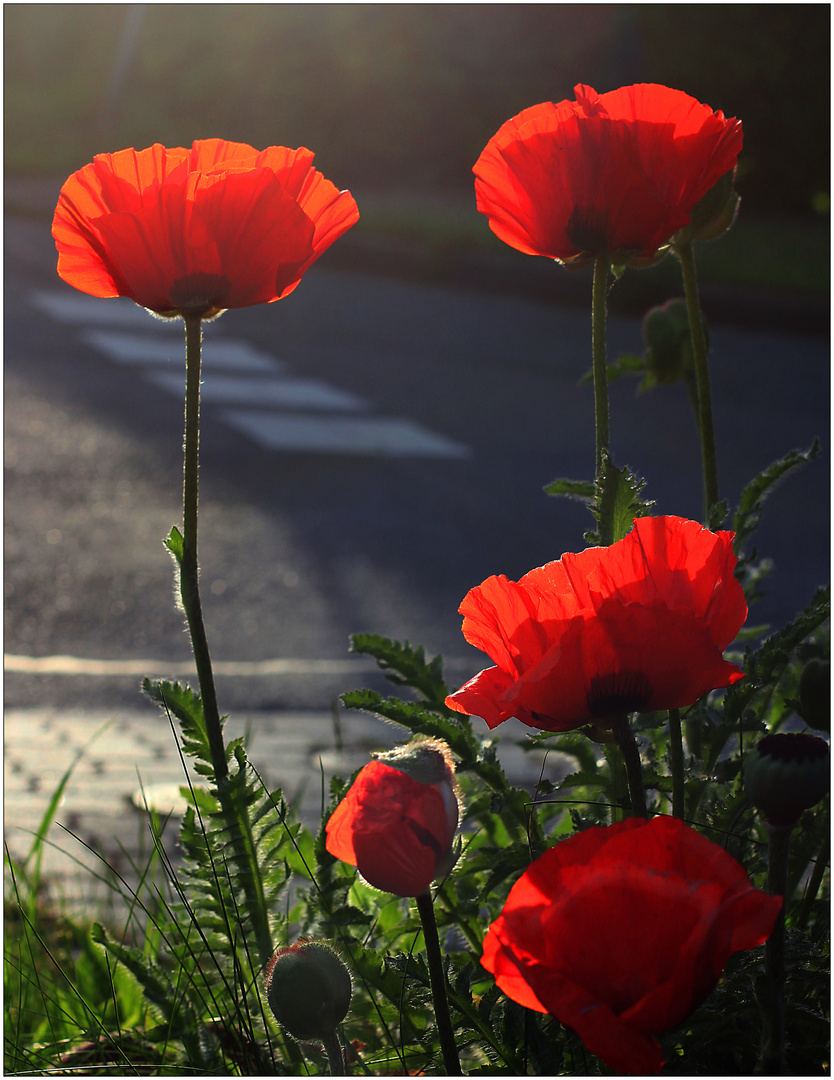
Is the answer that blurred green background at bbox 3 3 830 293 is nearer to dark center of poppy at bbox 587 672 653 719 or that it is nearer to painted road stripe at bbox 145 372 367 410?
painted road stripe at bbox 145 372 367 410

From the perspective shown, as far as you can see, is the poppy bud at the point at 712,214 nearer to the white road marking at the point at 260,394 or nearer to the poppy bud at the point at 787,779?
the poppy bud at the point at 787,779

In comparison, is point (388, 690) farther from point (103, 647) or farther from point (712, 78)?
point (712, 78)

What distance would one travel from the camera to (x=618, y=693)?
0.81 m

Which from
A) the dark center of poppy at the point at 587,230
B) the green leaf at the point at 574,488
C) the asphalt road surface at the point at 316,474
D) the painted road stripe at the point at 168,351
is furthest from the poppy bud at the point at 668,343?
the painted road stripe at the point at 168,351

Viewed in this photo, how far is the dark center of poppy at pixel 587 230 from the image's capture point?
107 centimetres

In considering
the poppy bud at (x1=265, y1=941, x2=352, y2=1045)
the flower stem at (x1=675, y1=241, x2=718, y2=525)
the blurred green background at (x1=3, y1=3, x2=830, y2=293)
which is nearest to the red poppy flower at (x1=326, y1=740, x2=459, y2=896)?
the poppy bud at (x1=265, y1=941, x2=352, y2=1045)

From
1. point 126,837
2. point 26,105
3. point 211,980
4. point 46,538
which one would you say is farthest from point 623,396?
point 26,105

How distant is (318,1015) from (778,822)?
36cm

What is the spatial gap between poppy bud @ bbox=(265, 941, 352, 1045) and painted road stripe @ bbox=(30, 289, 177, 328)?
7.52 metres

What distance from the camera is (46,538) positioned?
4875 mm

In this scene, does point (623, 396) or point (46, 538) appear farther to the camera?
point (623, 396)

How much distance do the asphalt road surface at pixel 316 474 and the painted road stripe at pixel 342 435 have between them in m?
0.02

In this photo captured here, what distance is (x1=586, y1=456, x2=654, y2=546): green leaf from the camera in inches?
40.8

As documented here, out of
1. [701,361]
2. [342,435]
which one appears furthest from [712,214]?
[342,435]
